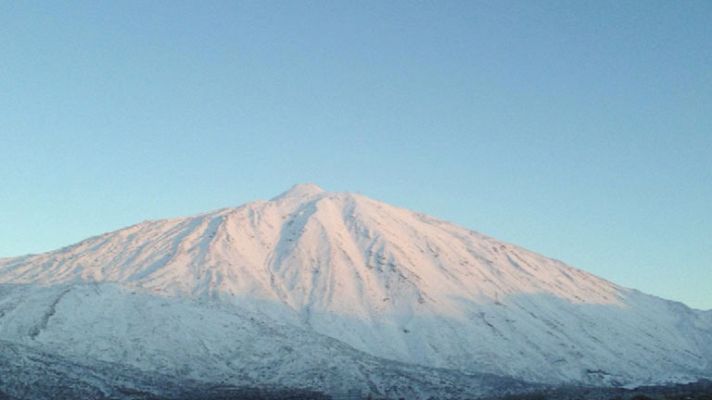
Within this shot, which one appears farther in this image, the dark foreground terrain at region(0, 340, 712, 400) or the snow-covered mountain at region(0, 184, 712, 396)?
the snow-covered mountain at region(0, 184, 712, 396)

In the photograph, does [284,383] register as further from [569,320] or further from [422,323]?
Answer: [569,320]

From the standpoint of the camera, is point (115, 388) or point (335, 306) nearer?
point (115, 388)

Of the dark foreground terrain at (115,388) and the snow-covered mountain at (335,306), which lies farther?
the snow-covered mountain at (335,306)

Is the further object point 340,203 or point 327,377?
point 340,203

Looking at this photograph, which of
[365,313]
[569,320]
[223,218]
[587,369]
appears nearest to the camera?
[587,369]

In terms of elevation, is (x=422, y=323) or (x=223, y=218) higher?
(x=223, y=218)

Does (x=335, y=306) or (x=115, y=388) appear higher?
(x=335, y=306)

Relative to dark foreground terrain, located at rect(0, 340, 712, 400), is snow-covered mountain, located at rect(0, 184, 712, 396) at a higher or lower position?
higher

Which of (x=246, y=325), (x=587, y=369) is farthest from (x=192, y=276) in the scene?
(x=587, y=369)
